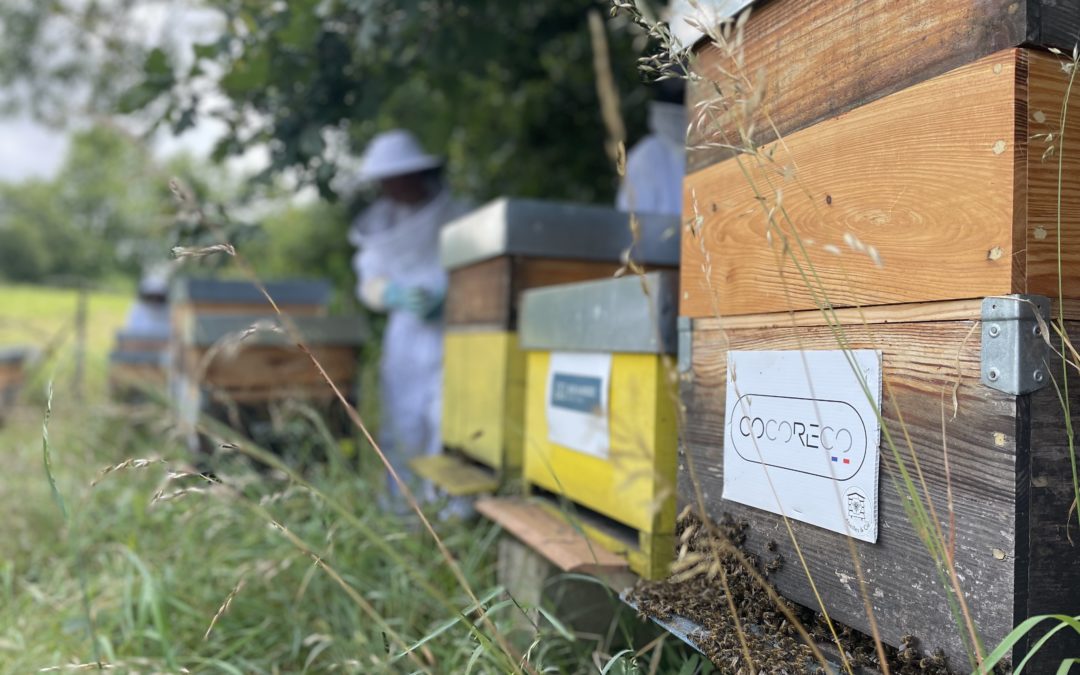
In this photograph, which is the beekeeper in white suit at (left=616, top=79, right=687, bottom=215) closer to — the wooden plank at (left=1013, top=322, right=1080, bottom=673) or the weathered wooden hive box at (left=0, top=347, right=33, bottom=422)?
the wooden plank at (left=1013, top=322, right=1080, bottom=673)

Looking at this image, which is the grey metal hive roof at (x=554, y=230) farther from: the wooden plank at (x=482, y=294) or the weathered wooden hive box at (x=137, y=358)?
the weathered wooden hive box at (x=137, y=358)

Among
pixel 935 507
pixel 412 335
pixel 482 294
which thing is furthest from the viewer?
pixel 412 335

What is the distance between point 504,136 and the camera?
16.6ft

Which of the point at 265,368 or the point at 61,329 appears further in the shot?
the point at 265,368

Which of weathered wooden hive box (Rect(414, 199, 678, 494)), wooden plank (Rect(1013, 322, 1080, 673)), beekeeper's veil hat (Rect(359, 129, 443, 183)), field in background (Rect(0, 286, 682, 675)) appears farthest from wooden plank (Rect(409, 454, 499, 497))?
beekeeper's veil hat (Rect(359, 129, 443, 183))

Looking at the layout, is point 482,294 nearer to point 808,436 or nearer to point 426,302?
point 808,436

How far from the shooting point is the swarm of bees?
94 centimetres

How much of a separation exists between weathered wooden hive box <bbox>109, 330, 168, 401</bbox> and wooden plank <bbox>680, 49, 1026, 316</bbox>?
590 cm

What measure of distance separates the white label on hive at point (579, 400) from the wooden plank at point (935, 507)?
0.51m

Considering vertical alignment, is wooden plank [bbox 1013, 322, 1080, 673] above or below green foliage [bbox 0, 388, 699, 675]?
above

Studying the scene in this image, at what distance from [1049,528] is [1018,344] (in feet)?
0.69

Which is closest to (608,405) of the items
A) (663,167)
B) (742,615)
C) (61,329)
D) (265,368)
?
(742,615)

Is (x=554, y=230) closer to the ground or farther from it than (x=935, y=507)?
farther from it

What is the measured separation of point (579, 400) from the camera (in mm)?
1678
